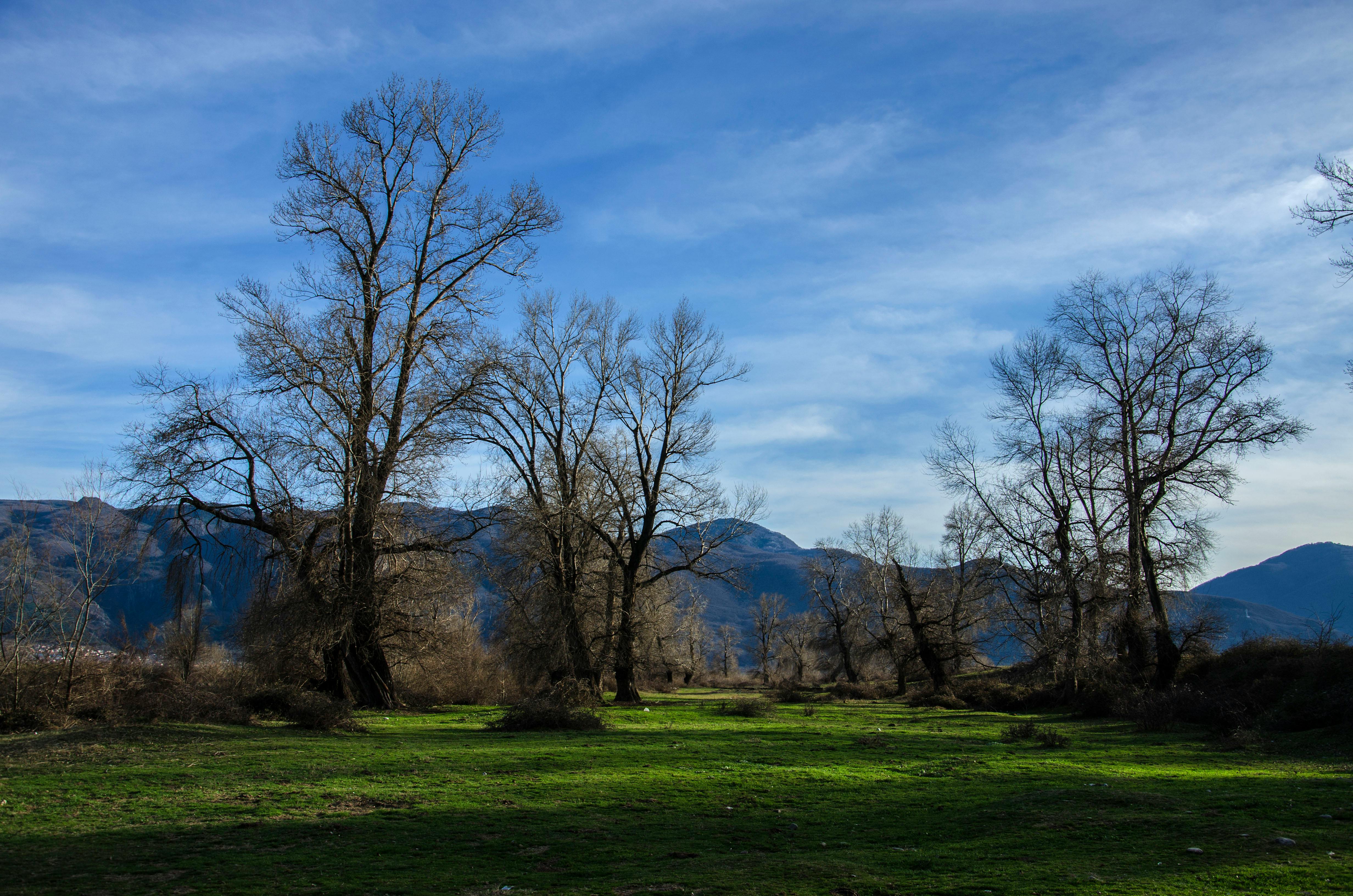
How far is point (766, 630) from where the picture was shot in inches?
3339

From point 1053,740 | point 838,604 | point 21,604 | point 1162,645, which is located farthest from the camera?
point 838,604

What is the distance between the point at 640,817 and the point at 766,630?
77.1m

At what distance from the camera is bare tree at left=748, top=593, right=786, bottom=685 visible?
8281cm

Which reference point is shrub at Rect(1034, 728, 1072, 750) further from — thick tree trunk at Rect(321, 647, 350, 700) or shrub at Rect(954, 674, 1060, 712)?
thick tree trunk at Rect(321, 647, 350, 700)

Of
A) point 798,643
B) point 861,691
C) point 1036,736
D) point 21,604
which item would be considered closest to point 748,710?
point 1036,736

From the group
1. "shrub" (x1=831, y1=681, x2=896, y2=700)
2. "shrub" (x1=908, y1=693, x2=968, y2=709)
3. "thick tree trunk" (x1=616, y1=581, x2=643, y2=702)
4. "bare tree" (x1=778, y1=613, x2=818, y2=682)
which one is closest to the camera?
"thick tree trunk" (x1=616, y1=581, x2=643, y2=702)

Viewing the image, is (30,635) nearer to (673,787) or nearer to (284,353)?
(284,353)

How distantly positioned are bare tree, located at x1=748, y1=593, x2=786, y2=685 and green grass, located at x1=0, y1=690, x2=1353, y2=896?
2462 inches

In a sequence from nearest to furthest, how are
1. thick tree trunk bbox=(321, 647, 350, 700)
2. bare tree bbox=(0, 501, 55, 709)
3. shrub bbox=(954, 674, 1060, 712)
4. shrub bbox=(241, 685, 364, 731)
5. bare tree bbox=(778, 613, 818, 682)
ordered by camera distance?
1. shrub bbox=(241, 685, 364, 731)
2. bare tree bbox=(0, 501, 55, 709)
3. thick tree trunk bbox=(321, 647, 350, 700)
4. shrub bbox=(954, 674, 1060, 712)
5. bare tree bbox=(778, 613, 818, 682)

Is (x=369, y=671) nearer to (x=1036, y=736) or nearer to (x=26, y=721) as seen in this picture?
(x=26, y=721)

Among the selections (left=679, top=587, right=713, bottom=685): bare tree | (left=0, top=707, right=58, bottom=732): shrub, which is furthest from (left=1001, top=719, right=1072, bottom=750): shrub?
(left=679, top=587, right=713, bottom=685): bare tree

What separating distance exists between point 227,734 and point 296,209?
17.7 metres

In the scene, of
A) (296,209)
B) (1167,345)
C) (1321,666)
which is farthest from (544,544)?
(1167,345)

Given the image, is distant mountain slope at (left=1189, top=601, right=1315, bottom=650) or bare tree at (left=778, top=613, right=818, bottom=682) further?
distant mountain slope at (left=1189, top=601, right=1315, bottom=650)
